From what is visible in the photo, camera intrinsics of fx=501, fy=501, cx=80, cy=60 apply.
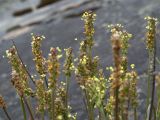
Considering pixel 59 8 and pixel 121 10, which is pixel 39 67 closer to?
pixel 121 10

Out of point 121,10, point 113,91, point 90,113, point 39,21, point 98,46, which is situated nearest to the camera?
point 113,91

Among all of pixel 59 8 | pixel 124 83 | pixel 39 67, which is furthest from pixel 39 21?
pixel 124 83

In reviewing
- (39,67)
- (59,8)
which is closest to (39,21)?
(59,8)

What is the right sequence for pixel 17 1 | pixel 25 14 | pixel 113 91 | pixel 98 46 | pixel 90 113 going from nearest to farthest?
pixel 113 91, pixel 90 113, pixel 98 46, pixel 25 14, pixel 17 1

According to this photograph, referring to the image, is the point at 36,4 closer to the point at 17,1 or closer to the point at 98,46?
the point at 17,1

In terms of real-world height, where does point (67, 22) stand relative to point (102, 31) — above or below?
above

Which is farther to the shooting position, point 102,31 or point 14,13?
point 14,13

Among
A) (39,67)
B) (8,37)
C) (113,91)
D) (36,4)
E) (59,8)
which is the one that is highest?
(36,4)
